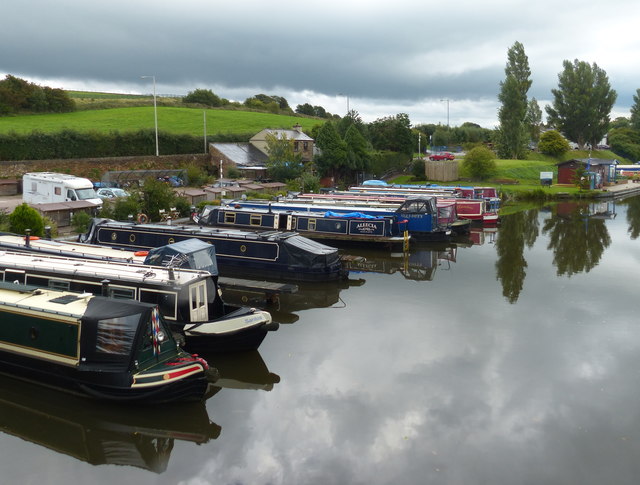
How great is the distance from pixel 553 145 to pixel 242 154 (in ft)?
139

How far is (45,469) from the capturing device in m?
9.66

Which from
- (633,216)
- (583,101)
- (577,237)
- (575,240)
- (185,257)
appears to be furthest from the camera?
(583,101)

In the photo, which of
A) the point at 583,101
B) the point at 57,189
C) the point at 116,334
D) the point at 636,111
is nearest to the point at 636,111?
the point at 636,111

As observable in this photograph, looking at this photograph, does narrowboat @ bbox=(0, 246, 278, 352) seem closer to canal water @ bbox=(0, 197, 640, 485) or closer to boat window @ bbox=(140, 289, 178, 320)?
boat window @ bbox=(140, 289, 178, 320)

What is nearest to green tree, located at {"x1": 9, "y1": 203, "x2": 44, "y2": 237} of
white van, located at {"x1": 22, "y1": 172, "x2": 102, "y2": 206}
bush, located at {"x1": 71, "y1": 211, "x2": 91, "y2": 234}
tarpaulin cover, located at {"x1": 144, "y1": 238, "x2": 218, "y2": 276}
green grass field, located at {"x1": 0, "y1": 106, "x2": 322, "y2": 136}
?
bush, located at {"x1": 71, "y1": 211, "x2": 91, "y2": 234}

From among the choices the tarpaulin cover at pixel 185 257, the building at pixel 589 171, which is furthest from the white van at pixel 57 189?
the building at pixel 589 171

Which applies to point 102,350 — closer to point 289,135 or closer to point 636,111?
point 289,135

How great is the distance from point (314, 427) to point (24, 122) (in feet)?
190

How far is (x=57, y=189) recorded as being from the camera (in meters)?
33.7

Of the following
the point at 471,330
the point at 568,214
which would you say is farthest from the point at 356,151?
the point at 471,330

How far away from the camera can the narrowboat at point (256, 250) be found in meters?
21.2

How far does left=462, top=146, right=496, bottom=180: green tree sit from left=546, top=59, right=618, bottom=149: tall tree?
3142cm

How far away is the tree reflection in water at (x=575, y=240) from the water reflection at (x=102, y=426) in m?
17.2

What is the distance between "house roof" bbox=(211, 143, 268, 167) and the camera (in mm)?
55600
